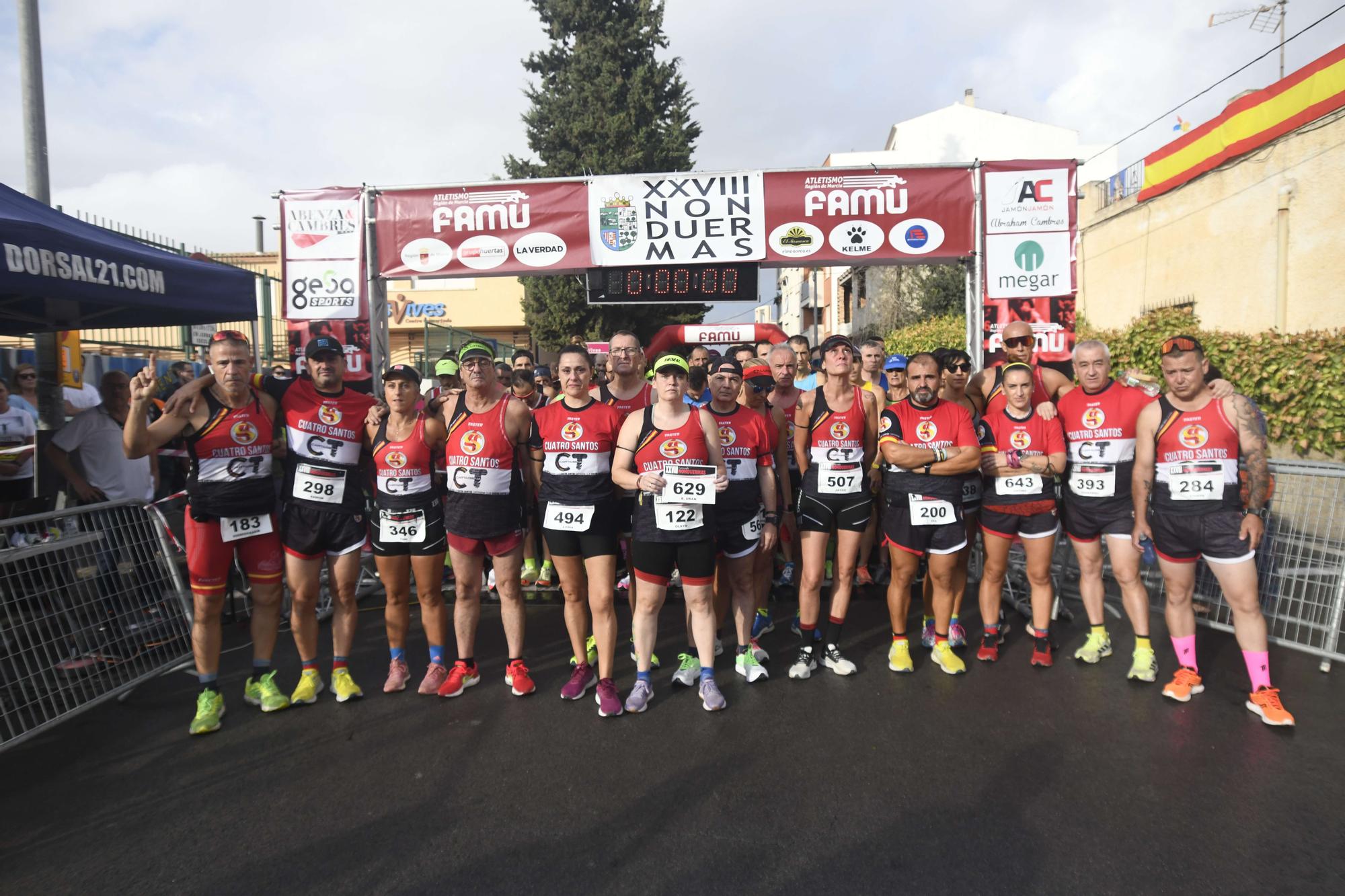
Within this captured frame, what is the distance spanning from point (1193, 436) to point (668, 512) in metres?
2.93

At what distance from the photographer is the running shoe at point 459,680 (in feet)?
14.8

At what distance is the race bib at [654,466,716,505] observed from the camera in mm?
4129

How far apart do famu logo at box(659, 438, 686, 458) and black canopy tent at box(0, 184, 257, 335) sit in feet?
11.7

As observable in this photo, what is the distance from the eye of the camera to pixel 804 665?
479cm

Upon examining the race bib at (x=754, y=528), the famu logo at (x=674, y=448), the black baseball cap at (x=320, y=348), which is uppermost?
the black baseball cap at (x=320, y=348)

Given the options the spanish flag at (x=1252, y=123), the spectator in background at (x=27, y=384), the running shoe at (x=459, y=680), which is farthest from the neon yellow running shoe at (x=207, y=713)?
the spanish flag at (x=1252, y=123)

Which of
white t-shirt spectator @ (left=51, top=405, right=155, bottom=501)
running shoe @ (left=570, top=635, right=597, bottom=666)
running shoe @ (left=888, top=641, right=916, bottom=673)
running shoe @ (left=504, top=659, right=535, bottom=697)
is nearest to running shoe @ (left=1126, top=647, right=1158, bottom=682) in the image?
running shoe @ (left=888, top=641, right=916, bottom=673)

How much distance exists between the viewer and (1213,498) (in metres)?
4.21

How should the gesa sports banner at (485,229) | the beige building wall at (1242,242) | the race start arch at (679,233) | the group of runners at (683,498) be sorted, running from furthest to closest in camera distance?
the beige building wall at (1242,242) → the gesa sports banner at (485,229) → the race start arch at (679,233) → the group of runners at (683,498)

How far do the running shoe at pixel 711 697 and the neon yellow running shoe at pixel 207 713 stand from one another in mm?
2640

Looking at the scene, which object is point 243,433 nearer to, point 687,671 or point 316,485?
point 316,485

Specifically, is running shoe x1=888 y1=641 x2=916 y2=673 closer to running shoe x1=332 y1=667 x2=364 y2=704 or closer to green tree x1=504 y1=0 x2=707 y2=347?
running shoe x1=332 y1=667 x2=364 y2=704

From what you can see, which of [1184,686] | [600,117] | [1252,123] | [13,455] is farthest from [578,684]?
[600,117]

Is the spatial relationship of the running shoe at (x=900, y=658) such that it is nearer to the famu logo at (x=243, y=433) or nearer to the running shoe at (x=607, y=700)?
the running shoe at (x=607, y=700)
